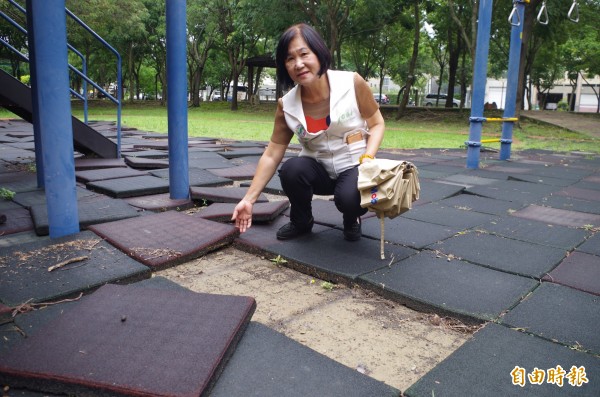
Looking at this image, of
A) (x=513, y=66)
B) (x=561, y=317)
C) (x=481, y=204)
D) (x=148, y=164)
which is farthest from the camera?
(x=513, y=66)

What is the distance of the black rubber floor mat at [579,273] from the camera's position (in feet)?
7.22

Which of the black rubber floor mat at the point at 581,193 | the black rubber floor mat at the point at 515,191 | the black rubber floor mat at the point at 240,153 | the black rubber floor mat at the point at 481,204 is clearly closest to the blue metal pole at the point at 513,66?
the black rubber floor mat at the point at 515,191

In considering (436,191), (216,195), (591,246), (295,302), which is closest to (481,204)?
(436,191)

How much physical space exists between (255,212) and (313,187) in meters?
0.54

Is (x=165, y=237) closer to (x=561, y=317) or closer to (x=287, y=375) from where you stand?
(x=287, y=375)

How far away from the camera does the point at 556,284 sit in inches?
87.2

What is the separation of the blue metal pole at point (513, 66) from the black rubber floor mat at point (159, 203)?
477cm

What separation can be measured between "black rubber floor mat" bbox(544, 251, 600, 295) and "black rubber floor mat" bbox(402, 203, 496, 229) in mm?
730

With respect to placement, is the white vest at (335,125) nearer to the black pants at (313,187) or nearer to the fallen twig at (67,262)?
the black pants at (313,187)

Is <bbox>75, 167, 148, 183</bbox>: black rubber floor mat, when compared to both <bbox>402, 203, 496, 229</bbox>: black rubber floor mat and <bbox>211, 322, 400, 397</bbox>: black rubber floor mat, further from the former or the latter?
<bbox>211, 322, 400, 397</bbox>: black rubber floor mat

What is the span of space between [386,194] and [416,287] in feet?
1.39

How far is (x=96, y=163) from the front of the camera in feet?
16.8

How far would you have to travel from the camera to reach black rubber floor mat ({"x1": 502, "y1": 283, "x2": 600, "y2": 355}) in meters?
1.72

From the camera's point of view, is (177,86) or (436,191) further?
(436,191)
